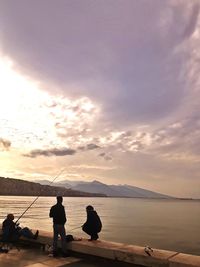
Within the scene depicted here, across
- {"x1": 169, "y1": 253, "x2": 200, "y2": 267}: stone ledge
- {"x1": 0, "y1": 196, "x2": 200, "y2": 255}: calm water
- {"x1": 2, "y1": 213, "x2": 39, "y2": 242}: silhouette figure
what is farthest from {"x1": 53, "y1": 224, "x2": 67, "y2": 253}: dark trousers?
{"x1": 0, "y1": 196, "x2": 200, "y2": 255}: calm water

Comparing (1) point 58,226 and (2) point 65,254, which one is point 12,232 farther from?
(2) point 65,254

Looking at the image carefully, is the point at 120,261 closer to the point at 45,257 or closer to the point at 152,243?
the point at 45,257

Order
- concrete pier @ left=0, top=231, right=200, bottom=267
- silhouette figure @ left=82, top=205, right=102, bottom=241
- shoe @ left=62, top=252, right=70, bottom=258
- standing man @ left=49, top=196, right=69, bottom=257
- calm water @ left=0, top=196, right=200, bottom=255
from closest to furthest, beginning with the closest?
1. concrete pier @ left=0, top=231, right=200, bottom=267
2. shoe @ left=62, top=252, right=70, bottom=258
3. standing man @ left=49, top=196, right=69, bottom=257
4. silhouette figure @ left=82, top=205, right=102, bottom=241
5. calm water @ left=0, top=196, right=200, bottom=255

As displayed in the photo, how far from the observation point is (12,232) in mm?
11961

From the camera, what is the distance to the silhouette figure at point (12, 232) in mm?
11836

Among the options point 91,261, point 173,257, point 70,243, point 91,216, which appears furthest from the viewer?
point 91,216

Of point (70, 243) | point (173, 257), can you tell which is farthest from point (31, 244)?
point (173, 257)

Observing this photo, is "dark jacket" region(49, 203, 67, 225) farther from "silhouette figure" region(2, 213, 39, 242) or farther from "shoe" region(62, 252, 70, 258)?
"silhouette figure" region(2, 213, 39, 242)

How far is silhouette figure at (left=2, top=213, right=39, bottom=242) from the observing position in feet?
38.8

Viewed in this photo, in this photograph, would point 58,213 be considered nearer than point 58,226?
No

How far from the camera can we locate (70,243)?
11.1 metres

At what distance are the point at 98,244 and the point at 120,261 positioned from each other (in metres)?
1.04

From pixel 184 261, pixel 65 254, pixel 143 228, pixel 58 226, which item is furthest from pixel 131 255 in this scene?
pixel 143 228

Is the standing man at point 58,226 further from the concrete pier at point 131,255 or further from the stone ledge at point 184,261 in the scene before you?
the stone ledge at point 184,261
